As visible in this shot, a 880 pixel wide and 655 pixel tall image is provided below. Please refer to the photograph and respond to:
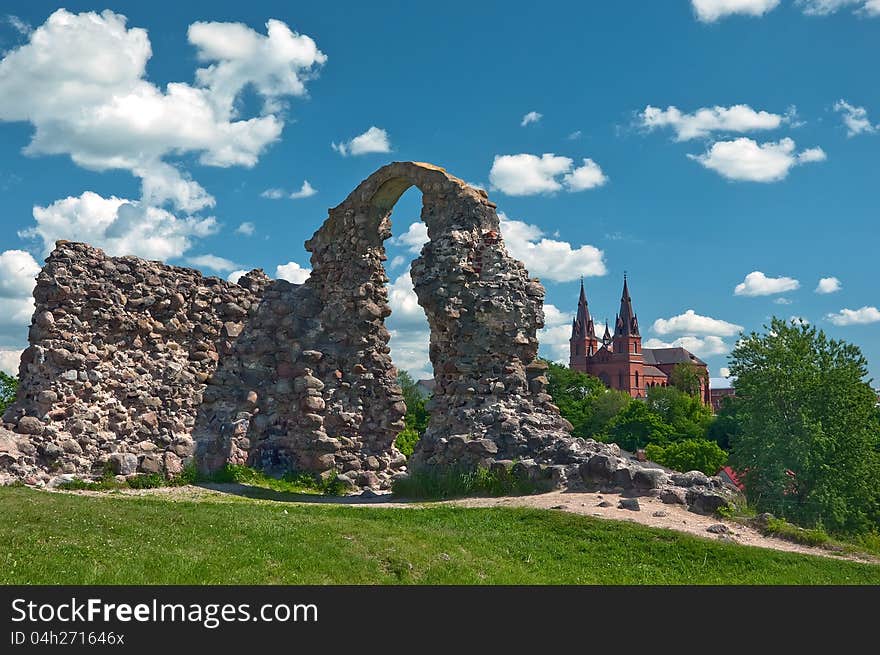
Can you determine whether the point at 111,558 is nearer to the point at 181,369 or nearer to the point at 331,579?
the point at 331,579

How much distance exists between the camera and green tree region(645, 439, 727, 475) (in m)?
38.5

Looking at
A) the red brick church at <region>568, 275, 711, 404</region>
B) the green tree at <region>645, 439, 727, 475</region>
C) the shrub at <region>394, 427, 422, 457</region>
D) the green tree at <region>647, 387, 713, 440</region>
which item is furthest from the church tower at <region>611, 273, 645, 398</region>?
the shrub at <region>394, 427, 422, 457</region>

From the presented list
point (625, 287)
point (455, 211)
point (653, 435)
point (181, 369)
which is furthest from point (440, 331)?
point (625, 287)

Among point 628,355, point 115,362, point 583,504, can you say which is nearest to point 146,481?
point 115,362

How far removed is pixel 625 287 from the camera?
130 meters

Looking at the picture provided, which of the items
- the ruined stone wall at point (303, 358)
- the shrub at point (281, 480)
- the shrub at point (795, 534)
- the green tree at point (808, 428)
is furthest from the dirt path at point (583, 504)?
the green tree at point (808, 428)

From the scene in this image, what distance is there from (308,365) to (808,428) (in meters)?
14.0

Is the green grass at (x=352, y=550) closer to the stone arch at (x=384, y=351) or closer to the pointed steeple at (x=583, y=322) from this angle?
the stone arch at (x=384, y=351)

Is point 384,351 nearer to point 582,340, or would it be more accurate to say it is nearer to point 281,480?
point 281,480

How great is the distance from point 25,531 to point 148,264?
9.12 meters

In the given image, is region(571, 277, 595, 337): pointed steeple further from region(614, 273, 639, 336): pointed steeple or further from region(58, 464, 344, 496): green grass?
region(58, 464, 344, 496): green grass

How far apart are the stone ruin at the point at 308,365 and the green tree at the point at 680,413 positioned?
144 feet

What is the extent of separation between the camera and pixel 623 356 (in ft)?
400
